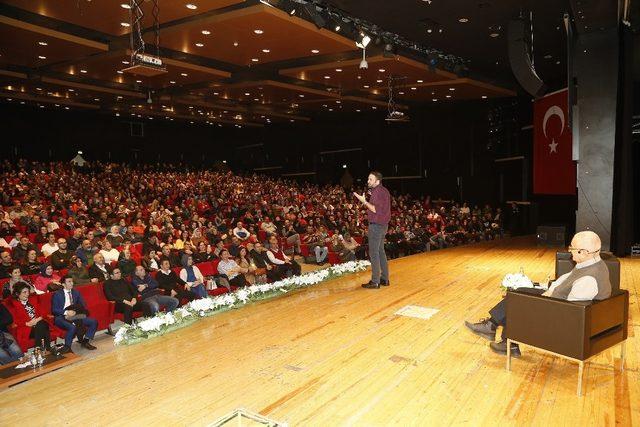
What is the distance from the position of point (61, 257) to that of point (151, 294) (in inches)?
104

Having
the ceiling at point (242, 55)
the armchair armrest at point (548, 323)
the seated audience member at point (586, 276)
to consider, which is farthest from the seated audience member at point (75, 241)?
the seated audience member at point (586, 276)

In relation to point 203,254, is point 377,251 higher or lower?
higher

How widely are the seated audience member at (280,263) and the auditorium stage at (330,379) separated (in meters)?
3.01

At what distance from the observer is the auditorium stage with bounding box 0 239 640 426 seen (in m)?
2.85

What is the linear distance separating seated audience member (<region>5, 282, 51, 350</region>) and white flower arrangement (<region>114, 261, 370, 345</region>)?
102 cm

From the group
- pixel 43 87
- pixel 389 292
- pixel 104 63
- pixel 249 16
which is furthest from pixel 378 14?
pixel 43 87

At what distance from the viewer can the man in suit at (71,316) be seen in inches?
189

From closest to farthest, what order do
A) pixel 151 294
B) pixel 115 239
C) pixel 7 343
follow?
pixel 7 343, pixel 151 294, pixel 115 239

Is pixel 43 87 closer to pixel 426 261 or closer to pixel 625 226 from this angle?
pixel 426 261

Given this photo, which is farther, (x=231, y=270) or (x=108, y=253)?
(x=108, y=253)

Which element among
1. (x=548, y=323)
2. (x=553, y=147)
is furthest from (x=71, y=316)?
(x=553, y=147)

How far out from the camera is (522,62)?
8.19 m

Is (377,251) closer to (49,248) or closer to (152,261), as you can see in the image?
(152,261)

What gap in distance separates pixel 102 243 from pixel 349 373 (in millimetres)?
6269
